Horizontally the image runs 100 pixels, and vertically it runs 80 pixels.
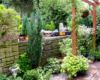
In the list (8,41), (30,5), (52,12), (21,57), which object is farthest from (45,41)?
(30,5)

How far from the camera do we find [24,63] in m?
3.22

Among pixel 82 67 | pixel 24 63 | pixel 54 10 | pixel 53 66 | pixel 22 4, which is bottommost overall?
pixel 53 66

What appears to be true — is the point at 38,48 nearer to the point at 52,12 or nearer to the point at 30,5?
the point at 52,12

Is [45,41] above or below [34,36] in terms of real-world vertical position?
below

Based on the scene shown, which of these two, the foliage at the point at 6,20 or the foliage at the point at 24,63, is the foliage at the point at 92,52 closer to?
the foliage at the point at 24,63

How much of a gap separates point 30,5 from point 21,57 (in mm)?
7582

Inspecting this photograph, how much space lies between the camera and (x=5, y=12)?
110 inches

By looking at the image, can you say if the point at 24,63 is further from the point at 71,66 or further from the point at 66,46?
the point at 66,46

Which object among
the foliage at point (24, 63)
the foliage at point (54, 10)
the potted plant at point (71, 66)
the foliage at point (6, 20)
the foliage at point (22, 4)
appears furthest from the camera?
the foliage at point (22, 4)

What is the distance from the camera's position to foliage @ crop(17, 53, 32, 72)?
3124mm

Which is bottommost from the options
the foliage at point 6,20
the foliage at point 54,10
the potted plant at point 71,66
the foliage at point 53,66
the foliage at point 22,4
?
the foliage at point 53,66

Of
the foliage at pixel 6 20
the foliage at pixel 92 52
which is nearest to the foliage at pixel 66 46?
the foliage at pixel 92 52

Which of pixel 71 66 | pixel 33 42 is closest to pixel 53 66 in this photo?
pixel 71 66

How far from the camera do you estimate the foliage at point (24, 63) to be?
10.2 ft
